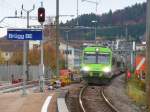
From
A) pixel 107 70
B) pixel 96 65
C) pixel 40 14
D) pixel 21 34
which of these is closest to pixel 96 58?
pixel 96 65

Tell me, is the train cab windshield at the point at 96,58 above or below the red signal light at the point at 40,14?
below

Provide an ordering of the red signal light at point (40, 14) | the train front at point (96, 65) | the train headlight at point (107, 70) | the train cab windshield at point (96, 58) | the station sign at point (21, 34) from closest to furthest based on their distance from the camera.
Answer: the station sign at point (21, 34), the red signal light at point (40, 14), the train headlight at point (107, 70), the train front at point (96, 65), the train cab windshield at point (96, 58)

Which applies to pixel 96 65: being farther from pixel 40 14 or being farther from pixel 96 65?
pixel 40 14

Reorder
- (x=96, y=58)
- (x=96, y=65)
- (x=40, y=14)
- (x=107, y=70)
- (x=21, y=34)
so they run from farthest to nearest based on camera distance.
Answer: (x=96, y=58) → (x=96, y=65) → (x=107, y=70) → (x=40, y=14) → (x=21, y=34)

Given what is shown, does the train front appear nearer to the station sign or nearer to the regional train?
the regional train

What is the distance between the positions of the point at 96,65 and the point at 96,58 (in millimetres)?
684

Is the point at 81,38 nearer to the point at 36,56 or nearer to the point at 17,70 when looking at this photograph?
the point at 36,56

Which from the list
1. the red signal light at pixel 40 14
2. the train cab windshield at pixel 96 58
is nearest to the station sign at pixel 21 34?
the red signal light at pixel 40 14

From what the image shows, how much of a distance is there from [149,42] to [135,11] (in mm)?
103233

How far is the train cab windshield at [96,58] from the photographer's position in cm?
4484

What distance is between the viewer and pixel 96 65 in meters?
44.6

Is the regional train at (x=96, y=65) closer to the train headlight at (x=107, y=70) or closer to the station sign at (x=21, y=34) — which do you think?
the train headlight at (x=107, y=70)

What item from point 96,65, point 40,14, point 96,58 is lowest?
point 96,65

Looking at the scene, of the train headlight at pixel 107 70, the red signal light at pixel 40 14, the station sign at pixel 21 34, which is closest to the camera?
the station sign at pixel 21 34
